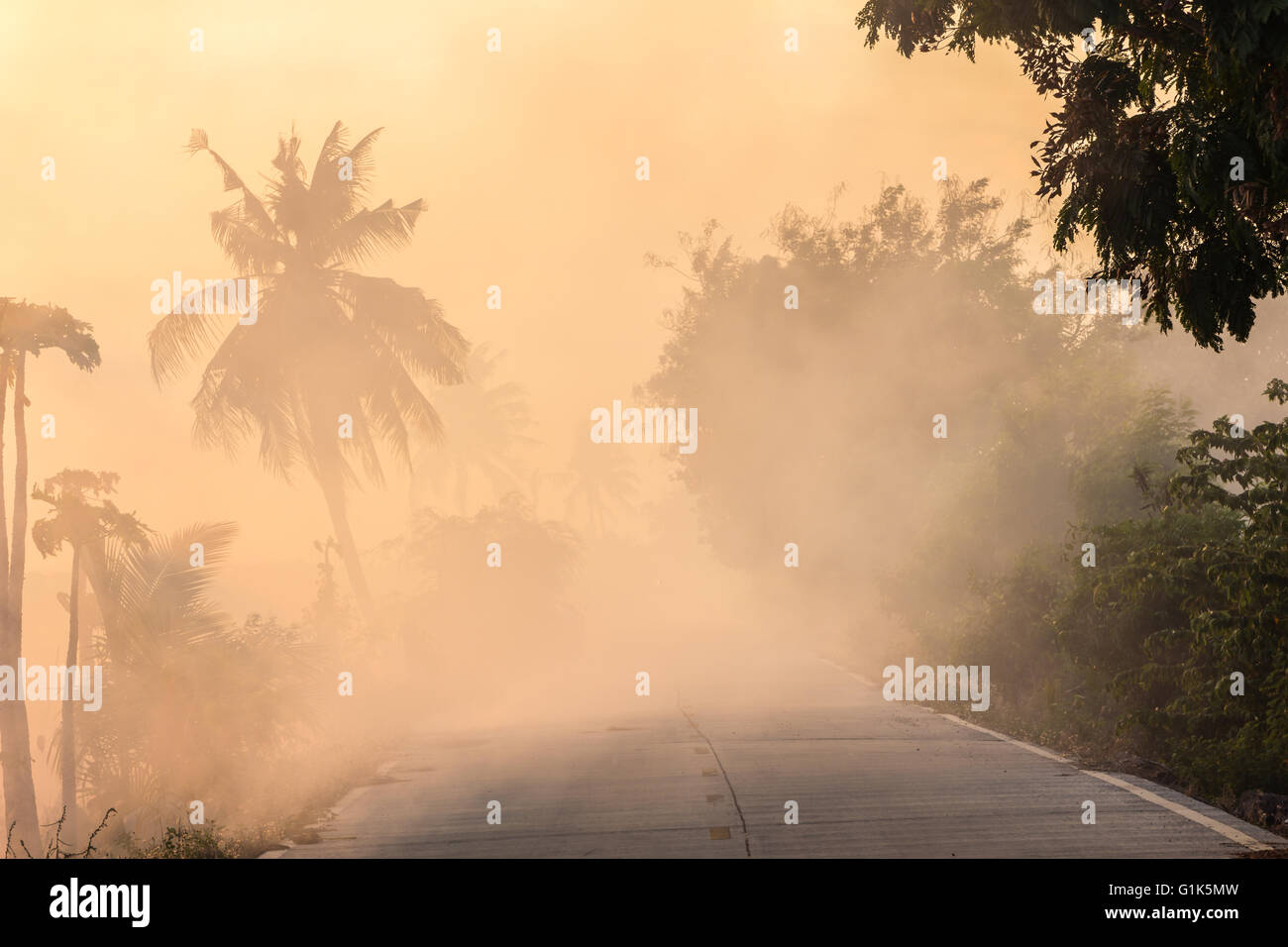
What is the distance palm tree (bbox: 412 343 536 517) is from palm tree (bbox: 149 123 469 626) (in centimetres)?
3591

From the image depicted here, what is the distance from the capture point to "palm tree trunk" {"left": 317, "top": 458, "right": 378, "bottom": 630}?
2472 centimetres

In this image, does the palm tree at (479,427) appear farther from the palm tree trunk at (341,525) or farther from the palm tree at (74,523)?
the palm tree at (74,523)

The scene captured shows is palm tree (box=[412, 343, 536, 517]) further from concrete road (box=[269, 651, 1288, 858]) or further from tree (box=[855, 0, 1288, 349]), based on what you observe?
tree (box=[855, 0, 1288, 349])

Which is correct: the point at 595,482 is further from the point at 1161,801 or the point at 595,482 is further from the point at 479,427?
the point at 1161,801

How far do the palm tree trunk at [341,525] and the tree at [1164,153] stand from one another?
19030 mm

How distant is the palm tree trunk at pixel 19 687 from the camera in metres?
14.6

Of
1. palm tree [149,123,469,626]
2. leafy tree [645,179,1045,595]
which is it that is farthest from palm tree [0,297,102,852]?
leafy tree [645,179,1045,595]

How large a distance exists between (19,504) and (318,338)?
10.5m

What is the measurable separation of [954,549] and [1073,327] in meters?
15.5

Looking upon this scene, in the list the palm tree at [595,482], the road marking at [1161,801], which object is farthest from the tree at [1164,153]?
the palm tree at [595,482]

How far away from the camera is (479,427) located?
65062mm

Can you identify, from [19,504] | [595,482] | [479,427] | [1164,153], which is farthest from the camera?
[595,482]

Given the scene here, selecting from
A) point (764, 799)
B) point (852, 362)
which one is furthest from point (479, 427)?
point (764, 799)

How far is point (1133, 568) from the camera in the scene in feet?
41.6
